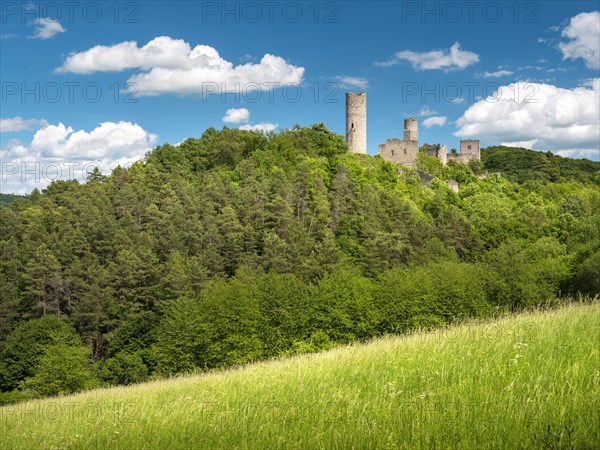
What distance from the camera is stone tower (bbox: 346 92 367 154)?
73.0m

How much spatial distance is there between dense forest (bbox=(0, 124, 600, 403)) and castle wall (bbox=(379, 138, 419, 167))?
1.72 m

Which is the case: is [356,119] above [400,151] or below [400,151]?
above

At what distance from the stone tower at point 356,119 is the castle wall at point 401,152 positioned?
3367 mm

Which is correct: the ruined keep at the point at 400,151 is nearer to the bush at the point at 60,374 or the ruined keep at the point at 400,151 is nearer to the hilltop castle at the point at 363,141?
the hilltop castle at the point at 363,141

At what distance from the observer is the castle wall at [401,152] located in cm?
7538

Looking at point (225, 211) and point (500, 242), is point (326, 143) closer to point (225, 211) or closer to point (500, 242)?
point (225, 211)

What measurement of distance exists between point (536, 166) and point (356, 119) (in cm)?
4697

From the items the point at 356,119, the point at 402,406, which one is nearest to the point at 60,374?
the point at 402,406

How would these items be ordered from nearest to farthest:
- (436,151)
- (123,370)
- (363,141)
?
1. (123,370)
2. (363,141)
3. (436,151)

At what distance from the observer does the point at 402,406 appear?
20.6 feet

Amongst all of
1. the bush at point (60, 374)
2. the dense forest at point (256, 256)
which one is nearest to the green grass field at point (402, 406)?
the dense forest at point (256, 256)

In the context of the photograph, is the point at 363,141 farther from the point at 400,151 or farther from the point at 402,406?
the point at 402,406

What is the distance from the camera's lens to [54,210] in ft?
232

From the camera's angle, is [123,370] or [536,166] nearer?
[123,370]
